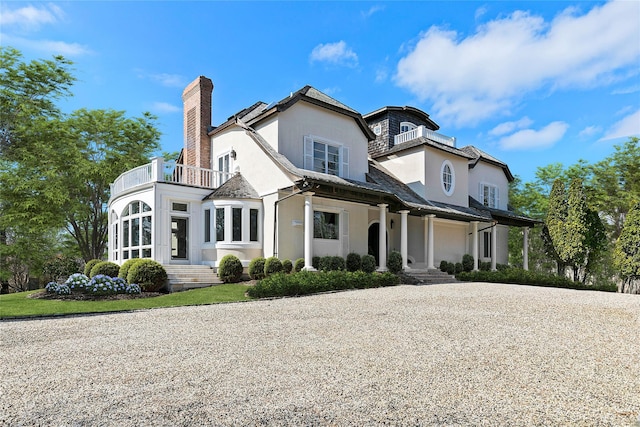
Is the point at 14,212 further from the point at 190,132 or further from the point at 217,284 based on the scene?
the point at 217,284

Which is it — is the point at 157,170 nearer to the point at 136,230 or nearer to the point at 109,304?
the point at 136,230

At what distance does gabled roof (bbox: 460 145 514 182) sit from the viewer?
26406mm

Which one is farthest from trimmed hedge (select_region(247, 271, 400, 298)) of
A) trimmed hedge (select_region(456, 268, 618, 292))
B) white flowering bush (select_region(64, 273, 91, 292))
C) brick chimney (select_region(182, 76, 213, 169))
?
brick chimney (select_region(182, 76, 213, 169))

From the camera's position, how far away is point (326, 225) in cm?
1773

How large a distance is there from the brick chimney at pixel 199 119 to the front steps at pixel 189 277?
6.52 m

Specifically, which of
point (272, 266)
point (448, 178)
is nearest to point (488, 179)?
point (448, 178)

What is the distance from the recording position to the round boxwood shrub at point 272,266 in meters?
15.2

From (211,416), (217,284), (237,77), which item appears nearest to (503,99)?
(237,77)

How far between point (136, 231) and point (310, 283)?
8.31 meters

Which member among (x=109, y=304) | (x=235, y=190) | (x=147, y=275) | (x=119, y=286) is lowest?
(x=109, y=304)

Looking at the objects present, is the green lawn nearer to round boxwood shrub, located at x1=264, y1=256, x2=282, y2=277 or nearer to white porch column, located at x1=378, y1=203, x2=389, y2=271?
round boxwood shrub, located at x1=264, y1=256, x2=282, y2=277

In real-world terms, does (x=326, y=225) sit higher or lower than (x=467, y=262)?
higher

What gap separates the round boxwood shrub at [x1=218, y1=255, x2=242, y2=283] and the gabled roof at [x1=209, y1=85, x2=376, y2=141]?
624 centimetres

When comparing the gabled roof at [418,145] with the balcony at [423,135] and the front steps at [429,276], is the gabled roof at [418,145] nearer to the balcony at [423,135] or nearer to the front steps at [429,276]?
the balcony at [423,135]
